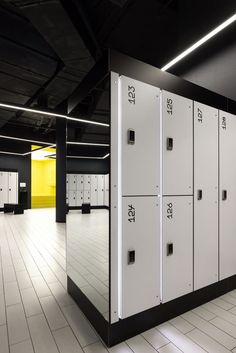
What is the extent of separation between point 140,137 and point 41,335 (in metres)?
2.08

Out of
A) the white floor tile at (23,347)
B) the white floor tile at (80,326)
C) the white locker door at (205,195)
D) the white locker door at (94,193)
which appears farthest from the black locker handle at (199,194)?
the white floor tile at (23,347)

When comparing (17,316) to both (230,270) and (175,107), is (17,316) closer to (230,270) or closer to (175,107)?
(230,270)

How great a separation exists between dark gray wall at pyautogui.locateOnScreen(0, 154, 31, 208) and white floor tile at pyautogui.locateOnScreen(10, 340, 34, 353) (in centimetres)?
1250

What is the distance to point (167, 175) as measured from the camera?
7.02ft

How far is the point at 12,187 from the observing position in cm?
1270

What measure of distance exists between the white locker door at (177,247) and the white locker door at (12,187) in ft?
41.7

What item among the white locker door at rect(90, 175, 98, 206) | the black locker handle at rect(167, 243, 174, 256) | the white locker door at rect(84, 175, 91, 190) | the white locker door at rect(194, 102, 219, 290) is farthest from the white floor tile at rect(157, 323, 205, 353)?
the white locker door at rect(84, 175, 91, 190)

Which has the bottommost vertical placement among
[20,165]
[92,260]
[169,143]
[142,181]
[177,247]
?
[92,260]

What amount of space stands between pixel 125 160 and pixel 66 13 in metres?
2.18

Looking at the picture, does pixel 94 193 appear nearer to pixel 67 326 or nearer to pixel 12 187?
pixel 67 326

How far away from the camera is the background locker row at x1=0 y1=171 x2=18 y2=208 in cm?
1231

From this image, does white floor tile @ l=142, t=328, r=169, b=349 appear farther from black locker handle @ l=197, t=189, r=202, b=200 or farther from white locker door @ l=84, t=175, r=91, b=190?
white locker door @ l=84, t=175, r=91, b=190

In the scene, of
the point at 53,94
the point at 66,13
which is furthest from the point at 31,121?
the point at 66,13

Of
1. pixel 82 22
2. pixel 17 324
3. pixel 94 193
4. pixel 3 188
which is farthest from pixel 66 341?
pixel 3 188
